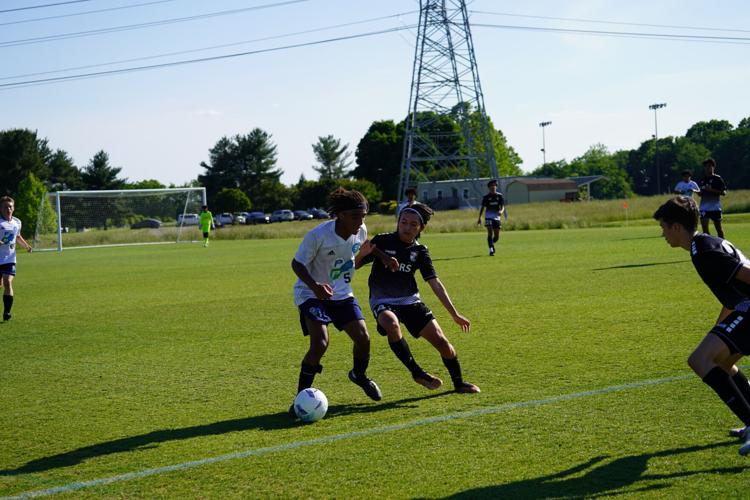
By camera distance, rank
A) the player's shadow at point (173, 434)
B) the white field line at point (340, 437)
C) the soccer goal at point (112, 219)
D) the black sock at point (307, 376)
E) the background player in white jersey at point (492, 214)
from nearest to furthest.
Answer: the white field line at point (340, 437) < the player's shadow at point (173, 434) < the black sock at point (307, 376) < the background player in white jersey at point (492, 214) < the soccer goal at point (112, 219)

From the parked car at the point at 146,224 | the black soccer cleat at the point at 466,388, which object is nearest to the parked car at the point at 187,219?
the parked car at the point at 146,224

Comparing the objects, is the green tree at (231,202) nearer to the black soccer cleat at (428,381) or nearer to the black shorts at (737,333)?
the black soccer cleat at (428,381)

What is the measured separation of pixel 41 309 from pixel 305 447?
37.0 ft

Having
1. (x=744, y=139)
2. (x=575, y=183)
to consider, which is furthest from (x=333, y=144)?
(x=744, y=139)

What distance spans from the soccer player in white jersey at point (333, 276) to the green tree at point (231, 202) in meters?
102

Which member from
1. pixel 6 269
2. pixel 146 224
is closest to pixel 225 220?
pixel 146 224

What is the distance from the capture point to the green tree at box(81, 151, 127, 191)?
4368 inches

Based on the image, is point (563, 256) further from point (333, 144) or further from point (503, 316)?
point (333, 144)

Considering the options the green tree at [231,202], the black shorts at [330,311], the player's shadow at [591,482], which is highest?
the green tree at [231,202]

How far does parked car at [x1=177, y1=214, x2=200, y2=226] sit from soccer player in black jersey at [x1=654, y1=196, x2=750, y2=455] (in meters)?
50.0

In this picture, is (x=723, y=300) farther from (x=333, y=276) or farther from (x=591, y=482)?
(x=333, y=276)

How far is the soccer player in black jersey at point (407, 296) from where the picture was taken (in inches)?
284

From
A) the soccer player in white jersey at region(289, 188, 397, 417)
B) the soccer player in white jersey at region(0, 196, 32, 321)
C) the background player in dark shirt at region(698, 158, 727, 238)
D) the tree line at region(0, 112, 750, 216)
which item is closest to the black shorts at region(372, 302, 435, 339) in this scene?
the soccer player in white jersey at region(289, 188, 397, 417)

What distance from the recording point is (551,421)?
6.04 meters
